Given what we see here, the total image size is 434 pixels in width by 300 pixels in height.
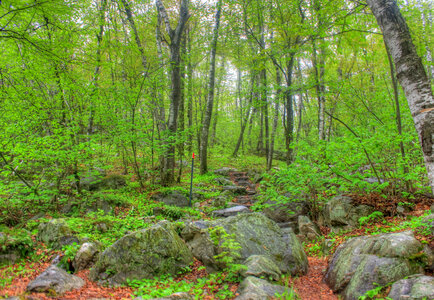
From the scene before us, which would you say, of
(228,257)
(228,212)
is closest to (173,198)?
(228,212)

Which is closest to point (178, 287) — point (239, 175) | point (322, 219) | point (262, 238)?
point (262, 238)

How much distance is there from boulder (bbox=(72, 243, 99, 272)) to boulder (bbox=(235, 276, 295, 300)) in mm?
2543

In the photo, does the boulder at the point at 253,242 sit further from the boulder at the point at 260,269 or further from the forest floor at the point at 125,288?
the boulder at the point at 260,269

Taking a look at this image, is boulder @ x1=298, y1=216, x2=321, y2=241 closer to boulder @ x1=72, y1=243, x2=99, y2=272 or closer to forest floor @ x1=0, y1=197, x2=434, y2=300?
forest floor @ x1=0, y1=197, x2=434, y2=300

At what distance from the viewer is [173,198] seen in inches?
314

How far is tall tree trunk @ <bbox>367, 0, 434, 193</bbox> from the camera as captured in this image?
2680 millimetres

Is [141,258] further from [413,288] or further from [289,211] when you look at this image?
[289,211]

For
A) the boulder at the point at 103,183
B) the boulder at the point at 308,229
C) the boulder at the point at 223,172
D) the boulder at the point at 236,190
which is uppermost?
the boulder at the point at 223,172

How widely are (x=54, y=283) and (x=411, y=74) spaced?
5.15 meters

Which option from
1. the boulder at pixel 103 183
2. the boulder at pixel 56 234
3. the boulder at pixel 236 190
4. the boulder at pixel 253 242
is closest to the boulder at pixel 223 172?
the boulder at pixel 236 190

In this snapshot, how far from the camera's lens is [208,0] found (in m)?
12.3

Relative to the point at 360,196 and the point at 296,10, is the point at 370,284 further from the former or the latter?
the point at 296,10

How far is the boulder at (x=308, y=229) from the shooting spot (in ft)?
17.1

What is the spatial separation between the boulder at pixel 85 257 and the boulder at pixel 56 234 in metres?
0.65
